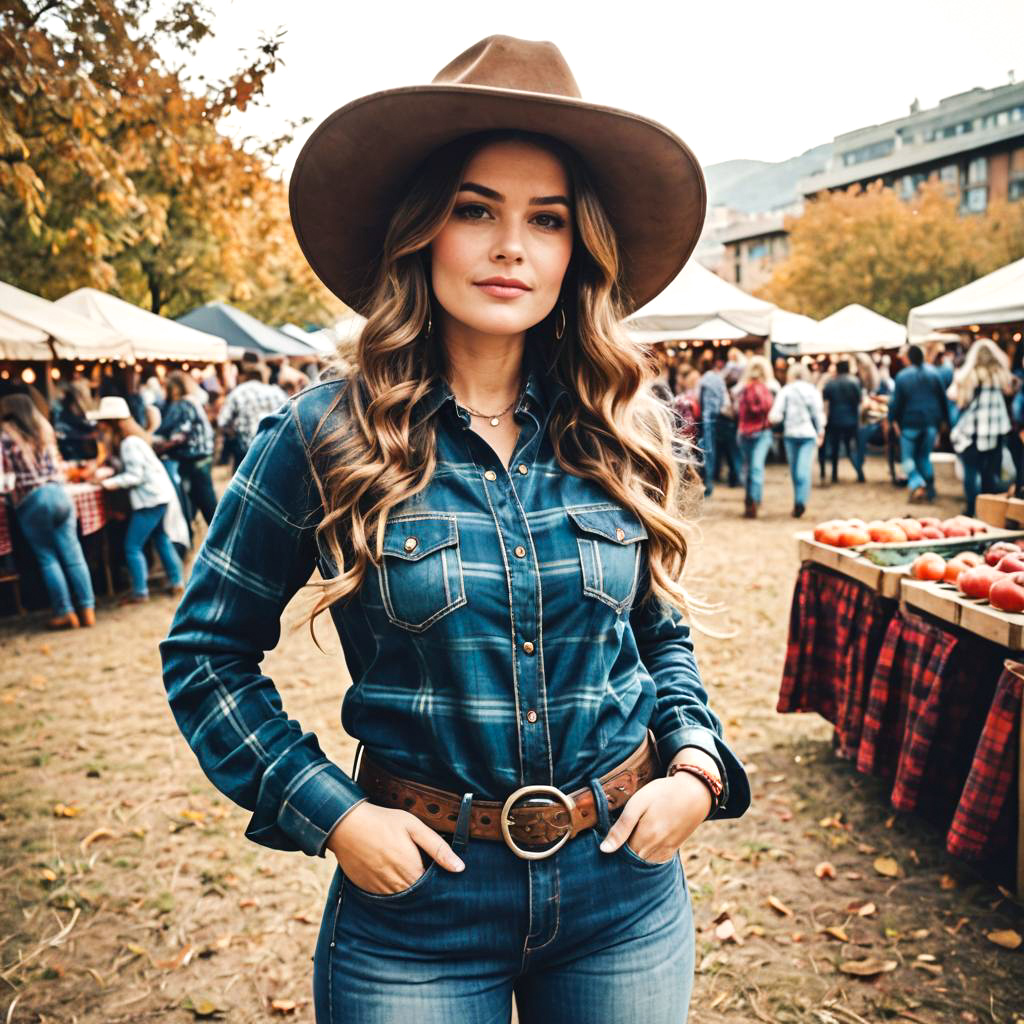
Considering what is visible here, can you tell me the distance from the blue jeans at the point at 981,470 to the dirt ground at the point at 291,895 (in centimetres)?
635


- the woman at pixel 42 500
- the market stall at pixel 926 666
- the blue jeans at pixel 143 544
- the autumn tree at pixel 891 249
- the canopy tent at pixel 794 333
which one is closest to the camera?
the market stall at pixel 926 666

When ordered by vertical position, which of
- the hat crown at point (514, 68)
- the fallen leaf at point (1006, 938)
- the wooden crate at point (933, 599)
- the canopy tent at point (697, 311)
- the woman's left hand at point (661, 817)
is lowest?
the fallen leaf at point (1006, 938)

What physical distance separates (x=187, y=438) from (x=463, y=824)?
8918 millimetres

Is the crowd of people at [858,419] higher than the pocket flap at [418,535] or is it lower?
lower

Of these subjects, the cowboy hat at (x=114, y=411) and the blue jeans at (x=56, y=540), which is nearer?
the blue jeans at (x=56, y=540)

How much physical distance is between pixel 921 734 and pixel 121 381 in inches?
557

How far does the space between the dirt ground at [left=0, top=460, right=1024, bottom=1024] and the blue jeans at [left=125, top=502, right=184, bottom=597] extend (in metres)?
2.65

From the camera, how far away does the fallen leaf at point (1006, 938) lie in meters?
3.15

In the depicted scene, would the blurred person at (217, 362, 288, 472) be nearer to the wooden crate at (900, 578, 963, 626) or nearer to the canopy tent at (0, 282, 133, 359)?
the canopy tent at (0, 282, 133, 359)

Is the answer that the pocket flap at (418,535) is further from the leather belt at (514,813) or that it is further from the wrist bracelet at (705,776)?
the wrist bracelet at (705,776)

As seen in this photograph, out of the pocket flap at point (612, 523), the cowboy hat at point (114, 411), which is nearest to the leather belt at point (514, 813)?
the pocket flap at point (612, 523)

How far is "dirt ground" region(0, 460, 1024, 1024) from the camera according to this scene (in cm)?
304

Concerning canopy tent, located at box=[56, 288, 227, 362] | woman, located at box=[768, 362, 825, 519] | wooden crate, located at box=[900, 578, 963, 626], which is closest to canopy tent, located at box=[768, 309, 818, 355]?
woman, located at box=[768, 362, 825, 519]

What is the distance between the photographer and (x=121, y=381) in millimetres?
14594
